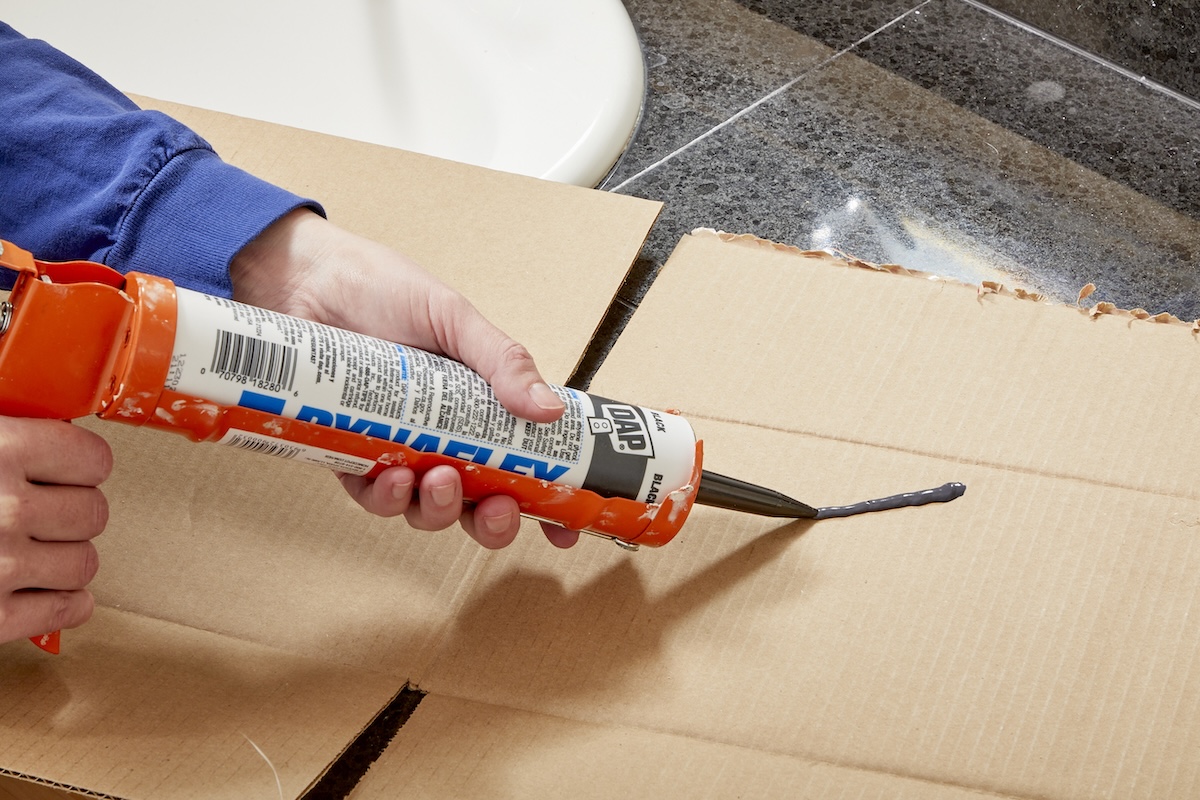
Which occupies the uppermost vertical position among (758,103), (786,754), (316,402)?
(316,402)

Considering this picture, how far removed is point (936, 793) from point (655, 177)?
19.6 inches

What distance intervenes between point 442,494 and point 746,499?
0.17m

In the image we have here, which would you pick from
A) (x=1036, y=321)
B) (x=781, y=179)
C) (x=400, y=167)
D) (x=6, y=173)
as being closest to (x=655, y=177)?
(x=781, y=179)

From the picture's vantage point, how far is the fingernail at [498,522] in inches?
20.5

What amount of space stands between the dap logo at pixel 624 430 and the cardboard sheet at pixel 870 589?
10 cm

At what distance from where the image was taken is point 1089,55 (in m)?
0.88

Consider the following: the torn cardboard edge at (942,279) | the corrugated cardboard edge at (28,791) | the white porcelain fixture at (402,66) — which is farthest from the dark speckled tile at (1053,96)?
the corrugated cardboard edge at (28,791)

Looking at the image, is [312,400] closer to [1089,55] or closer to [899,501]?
[899,501]

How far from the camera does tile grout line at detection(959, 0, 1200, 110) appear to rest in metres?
0.84

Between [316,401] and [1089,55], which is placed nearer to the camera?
[316,401]

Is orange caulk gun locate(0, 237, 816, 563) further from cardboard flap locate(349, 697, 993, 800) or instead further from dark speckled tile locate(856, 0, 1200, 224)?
dark speckled tile locate(856, 0, 1200, 224)

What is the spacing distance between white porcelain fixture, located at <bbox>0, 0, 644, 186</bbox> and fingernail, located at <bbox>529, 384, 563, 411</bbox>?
14.4 inches

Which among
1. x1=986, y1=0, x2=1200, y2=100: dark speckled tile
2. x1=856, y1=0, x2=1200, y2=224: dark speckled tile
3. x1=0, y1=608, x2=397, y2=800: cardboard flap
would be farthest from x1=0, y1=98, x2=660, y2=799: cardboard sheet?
x1=986, y1=0, x2=1200, y2=100: dark speckled tile

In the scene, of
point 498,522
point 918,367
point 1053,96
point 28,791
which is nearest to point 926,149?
point 1053,96
